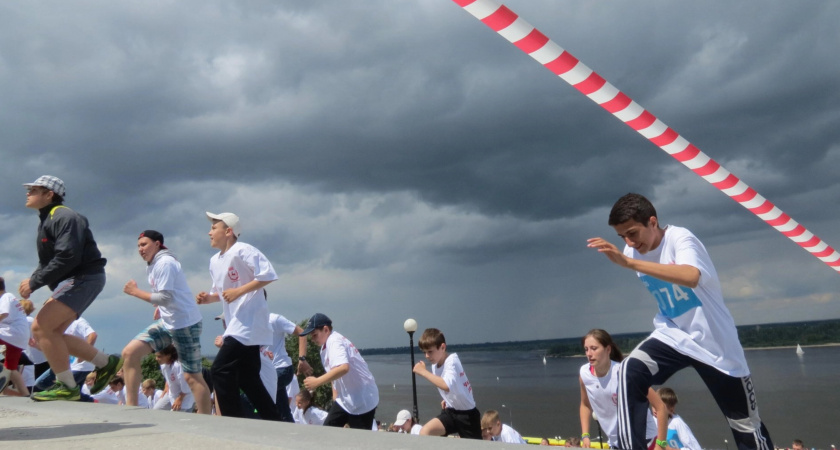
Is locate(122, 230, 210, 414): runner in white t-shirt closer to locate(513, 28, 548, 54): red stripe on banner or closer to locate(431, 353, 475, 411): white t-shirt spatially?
locate(431, 353, 475, 411): white t-shirt

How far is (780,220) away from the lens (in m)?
5.20

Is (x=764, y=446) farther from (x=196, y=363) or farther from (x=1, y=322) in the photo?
(x=1, y=322)

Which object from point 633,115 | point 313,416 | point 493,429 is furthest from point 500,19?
point 313,416

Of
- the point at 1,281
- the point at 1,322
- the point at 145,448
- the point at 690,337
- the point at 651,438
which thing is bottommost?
the point at 651,438

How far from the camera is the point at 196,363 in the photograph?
20.5ft

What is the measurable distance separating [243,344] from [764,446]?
3.81 m

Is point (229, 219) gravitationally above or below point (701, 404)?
above

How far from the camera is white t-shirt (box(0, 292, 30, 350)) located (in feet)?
26.5

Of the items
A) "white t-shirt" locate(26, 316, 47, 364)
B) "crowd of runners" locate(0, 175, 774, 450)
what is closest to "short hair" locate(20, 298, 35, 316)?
"white t-shirt" locate(26, 316, 47, 364)

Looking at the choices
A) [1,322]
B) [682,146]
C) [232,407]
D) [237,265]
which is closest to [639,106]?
[682,146]

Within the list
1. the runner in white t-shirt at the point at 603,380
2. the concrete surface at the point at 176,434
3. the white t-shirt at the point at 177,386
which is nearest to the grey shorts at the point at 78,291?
the concrete surface at the point at 176,434

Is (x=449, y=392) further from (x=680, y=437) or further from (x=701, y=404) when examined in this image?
(x=701, y=404)

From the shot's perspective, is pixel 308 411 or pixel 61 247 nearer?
pixel 61 247

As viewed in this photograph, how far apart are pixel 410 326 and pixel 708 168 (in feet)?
51.6
